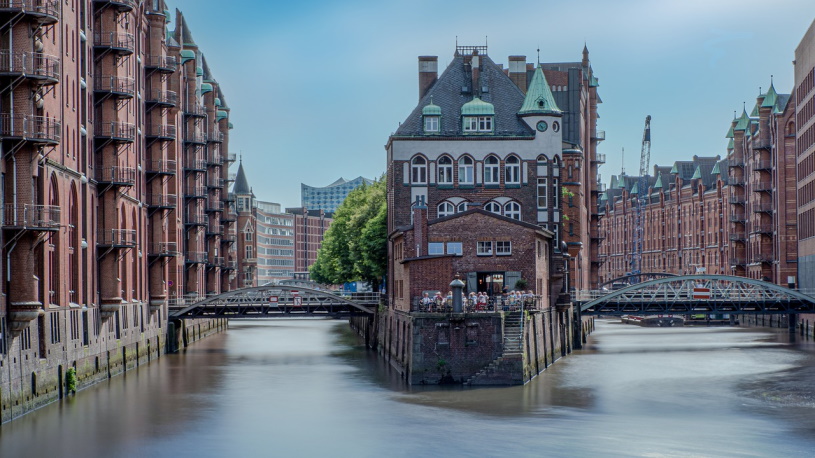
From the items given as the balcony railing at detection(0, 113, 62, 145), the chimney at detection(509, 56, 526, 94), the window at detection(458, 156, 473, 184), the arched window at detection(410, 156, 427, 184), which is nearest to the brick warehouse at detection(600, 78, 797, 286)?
the chimney at detection(509, 56, 526, 94)

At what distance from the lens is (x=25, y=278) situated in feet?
149

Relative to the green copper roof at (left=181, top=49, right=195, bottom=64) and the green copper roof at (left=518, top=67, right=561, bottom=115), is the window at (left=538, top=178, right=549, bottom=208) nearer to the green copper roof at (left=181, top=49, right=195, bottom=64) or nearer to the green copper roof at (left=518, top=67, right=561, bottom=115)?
the green copper roof at (left=518, top=67, right=561, bottom=115)

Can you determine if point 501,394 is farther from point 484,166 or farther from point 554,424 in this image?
point 484,166

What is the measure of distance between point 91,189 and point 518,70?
4179 centimetres

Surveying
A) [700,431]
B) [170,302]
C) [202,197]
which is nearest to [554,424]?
[700,431]

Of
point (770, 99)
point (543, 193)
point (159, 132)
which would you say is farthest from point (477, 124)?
point (770, 99)

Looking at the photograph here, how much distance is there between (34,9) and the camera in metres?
45.2

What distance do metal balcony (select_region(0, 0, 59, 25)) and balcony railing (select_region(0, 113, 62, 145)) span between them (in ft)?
11.5

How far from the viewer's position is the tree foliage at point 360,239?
93562 mm

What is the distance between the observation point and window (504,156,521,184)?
271 ft

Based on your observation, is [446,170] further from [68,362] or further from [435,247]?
[68,362]

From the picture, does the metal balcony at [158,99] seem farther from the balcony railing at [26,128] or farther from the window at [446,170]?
the balcony railing at [26,128]

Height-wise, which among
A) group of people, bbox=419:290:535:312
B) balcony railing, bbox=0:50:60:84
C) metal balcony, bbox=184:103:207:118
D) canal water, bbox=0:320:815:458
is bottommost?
canal water, bbox=0:320:815:458

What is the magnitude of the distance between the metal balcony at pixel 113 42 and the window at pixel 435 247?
1772cm
